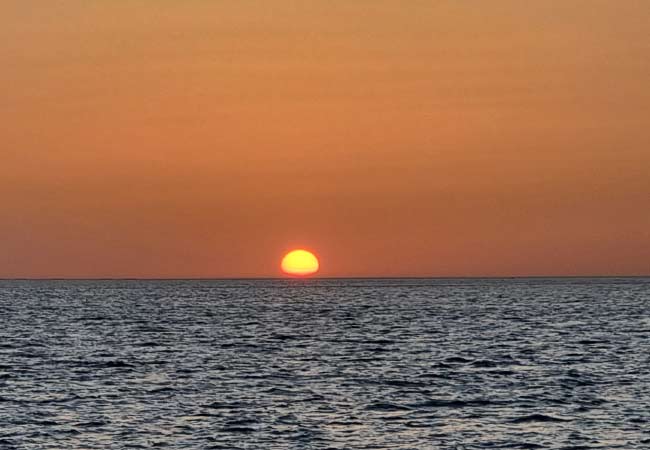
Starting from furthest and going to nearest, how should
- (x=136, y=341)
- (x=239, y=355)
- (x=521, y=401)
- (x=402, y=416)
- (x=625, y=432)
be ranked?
(x=136, y=341) → (x=239, y=355) → (x=521, y=401) → (x=402, y=416) → (x=625, y=432)

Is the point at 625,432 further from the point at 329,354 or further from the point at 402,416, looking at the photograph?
the point at 329,354

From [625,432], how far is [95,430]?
2049 cm

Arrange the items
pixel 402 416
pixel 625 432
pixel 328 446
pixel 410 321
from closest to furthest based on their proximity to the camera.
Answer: pixel 328 446, pixel 625 432, pixel 402 416, pixel 410 321

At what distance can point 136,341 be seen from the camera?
90.4m

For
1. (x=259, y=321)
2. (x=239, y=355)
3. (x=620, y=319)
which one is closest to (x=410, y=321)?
(x=259, y=321)

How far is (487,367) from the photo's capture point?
222 ft

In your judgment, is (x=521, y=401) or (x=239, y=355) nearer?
(x=521, y=401)

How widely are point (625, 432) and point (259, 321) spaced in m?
85.6

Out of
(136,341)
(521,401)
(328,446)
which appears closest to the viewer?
(328,446)

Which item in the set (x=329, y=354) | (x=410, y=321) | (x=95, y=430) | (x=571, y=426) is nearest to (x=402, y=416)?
(x=571, y=426)

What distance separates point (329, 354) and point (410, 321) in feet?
158

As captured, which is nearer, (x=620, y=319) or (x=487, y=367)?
(x=487, y=367)

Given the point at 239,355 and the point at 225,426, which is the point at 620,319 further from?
the point at 225,426

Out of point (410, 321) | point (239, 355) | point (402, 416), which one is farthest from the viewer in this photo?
point (410, 321)
